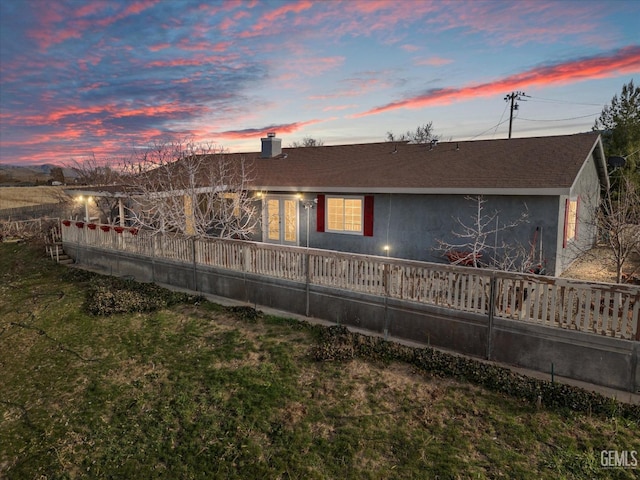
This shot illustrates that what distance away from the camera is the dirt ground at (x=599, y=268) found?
33.7 ft

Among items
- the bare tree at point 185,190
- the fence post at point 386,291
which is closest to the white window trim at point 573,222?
the fence post at point 386,291

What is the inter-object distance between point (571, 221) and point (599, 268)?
1680 millimetres

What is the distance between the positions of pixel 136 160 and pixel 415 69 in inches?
511

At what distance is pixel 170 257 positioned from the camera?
36.0 ft

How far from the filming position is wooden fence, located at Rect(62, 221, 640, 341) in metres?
5.45

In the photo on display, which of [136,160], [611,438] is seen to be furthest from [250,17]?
[611,438]

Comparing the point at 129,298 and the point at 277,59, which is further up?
the point at 277,59

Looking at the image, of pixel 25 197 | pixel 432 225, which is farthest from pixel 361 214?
pixel 25 197

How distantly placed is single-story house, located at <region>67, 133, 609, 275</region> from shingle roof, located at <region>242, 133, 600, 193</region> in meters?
0.03

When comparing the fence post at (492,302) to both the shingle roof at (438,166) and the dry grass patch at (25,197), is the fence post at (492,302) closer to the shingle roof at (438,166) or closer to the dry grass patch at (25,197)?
the shingle roof at (438,166)

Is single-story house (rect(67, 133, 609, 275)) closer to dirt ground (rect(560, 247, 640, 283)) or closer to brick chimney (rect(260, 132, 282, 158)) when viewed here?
dirt ground (rect(560, 247, 640, 283))

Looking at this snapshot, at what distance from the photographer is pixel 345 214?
12.9 m

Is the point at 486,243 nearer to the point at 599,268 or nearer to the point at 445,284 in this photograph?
the point at 599,268

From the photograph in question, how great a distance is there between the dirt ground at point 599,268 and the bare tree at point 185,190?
989cm
